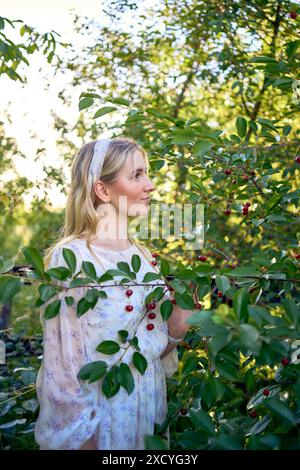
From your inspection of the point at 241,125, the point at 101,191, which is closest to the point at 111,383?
the point at 101,191

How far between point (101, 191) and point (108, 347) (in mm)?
553

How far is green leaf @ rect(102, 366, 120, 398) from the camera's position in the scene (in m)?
1.67

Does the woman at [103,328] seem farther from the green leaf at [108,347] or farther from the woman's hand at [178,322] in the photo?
the green leaf at [108,347]

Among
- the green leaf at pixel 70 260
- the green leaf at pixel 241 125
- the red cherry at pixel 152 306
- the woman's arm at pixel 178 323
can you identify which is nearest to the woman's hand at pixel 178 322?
the woman's arm at pixel 178 323

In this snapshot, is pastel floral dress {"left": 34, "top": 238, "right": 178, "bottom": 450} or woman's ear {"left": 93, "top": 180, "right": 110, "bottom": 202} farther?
woman's ear {"left": 93, "top": 180, "right": 110, "bottom": 202}

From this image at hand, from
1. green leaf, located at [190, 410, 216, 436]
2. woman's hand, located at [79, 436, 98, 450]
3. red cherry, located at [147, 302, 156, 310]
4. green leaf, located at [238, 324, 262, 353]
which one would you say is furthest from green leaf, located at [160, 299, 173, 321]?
green leaf, located at [238, 324, 262, 353]

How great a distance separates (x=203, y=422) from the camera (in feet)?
5.23

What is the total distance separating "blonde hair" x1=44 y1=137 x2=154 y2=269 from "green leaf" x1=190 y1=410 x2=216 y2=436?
→ 625 mm

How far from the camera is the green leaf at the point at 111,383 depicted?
5.47 ft

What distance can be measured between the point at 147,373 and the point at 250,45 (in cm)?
249

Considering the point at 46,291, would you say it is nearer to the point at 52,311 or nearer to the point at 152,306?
the point at 52,311

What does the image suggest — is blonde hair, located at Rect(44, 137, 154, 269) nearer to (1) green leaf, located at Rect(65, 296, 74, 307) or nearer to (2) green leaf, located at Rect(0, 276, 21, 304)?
(1) green leaf, located at Rect(65, 296, 74, 307)

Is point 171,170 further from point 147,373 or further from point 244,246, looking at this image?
point 147,373

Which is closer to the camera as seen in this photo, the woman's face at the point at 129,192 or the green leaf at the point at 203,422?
the green leaf at the point at 203,422
